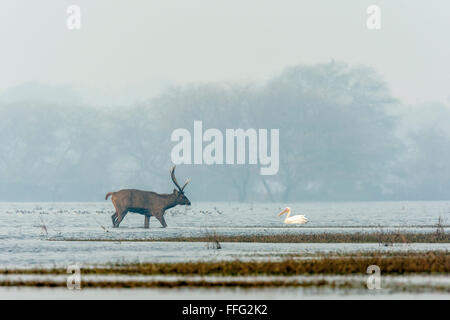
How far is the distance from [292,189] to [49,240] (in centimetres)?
8349

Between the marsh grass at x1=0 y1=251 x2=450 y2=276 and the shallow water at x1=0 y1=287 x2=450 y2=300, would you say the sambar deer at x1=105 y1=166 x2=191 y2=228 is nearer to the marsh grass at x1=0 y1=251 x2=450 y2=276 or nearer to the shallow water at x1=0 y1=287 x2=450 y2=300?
the marsh grass at x1=0 y1=251 x2=450 y2=276

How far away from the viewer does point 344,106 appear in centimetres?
12094

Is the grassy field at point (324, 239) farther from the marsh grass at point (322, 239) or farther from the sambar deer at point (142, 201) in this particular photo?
the sambar deer at point (142, 201)

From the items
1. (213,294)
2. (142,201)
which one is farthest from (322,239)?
(213,294)

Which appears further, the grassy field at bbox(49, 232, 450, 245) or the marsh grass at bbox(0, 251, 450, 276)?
the grassy field at bbox(49, 232, 450, 245)

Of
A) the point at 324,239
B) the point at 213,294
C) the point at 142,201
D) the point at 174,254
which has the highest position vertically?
the point at 213,294

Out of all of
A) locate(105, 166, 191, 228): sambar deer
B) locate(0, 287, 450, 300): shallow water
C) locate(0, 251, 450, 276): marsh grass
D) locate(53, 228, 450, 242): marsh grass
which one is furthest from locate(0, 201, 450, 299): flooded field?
locate(105, 166, 191, 228): sambar deer

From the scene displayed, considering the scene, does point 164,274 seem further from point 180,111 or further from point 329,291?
point 180,111

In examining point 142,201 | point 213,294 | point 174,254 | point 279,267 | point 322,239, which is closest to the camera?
point 213,294

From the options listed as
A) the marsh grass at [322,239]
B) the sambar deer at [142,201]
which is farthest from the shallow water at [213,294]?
the sambar deer at [142,201]

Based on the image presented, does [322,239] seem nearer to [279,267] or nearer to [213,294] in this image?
[279,267]

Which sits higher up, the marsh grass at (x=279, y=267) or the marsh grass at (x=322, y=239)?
the marsh grass at (x=279, y=267)

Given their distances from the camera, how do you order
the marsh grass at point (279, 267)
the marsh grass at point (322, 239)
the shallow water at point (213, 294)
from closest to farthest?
the shallow water at point (213, 294)
the marsh grass at point (279, 267)
the marsh grass at point (322, 239)
